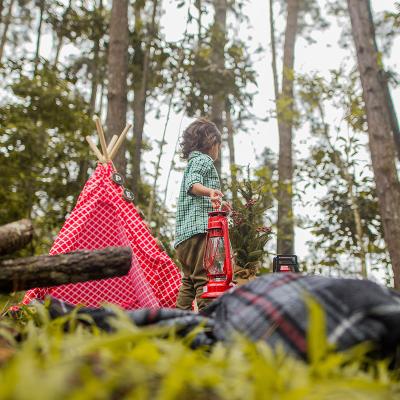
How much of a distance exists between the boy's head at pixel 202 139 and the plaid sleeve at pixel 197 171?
18 centimetres

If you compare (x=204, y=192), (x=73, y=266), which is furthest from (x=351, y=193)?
(x=73, y=266)

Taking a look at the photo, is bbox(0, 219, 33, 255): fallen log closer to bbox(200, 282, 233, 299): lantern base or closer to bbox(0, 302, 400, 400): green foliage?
bbox(0, 302, 400, 400): green foliage

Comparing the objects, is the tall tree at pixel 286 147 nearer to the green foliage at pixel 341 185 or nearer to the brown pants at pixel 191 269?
the green foliage at pixel 341 185

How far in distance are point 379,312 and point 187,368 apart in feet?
1.87

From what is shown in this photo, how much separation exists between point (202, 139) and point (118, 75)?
2300 millimetres

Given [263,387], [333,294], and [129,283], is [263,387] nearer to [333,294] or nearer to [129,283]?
[333,294]

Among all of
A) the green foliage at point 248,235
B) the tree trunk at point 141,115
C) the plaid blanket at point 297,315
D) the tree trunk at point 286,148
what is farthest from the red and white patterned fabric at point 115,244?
the tree trunk at point 286,148

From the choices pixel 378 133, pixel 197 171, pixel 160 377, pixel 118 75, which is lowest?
pixel 160 377

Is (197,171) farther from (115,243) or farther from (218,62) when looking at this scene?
(218,62)

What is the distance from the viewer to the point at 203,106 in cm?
760

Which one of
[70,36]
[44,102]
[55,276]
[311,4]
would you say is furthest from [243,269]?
[311,4]

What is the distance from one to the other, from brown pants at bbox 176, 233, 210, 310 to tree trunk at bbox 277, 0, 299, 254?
13.8ft

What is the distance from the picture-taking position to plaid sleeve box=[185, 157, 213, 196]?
3.29 metres

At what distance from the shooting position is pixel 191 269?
3.40 m
